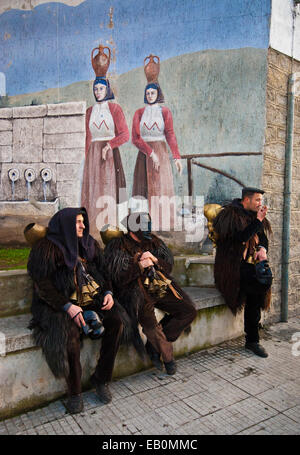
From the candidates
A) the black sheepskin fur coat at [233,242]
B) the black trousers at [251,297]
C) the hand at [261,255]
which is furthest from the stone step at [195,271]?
the hand at [261,255]

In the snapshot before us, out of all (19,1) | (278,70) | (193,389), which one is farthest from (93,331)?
(19,1)

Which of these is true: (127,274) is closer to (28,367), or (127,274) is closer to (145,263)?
(145,263)

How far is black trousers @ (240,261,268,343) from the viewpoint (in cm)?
386

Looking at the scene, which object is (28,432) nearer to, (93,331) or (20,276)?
(93,331)

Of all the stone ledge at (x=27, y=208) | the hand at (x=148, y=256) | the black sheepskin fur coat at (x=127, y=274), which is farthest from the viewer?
the stone ledge at (x=27, y=208)

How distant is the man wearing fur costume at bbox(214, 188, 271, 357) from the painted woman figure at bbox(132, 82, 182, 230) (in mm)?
1308

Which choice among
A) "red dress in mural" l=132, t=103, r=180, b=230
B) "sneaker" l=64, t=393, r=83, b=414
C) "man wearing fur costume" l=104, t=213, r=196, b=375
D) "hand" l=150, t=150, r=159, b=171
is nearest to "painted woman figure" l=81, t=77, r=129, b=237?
"red dress in mural" l=132, t=103, r=180, b=230

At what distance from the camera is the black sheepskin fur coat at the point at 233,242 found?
379 cm

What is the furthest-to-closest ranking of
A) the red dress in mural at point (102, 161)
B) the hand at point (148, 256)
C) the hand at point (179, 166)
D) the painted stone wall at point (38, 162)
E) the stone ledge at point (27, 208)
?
the stone ledge at point (27, 208) < the painted stone wall at point (38, 162) < the red dress in mural at point (102, 161) < the hand at point (179, 166) < the hand at point (148, 256)

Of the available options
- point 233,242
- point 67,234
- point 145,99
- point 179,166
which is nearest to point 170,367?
point 233,242

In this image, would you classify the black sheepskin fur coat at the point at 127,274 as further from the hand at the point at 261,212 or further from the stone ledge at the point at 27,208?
the stone ledge at the point at 27,208

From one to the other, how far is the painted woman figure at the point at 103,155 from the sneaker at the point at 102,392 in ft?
9.10

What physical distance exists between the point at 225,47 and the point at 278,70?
78cm

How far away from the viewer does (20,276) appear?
3.28 m
